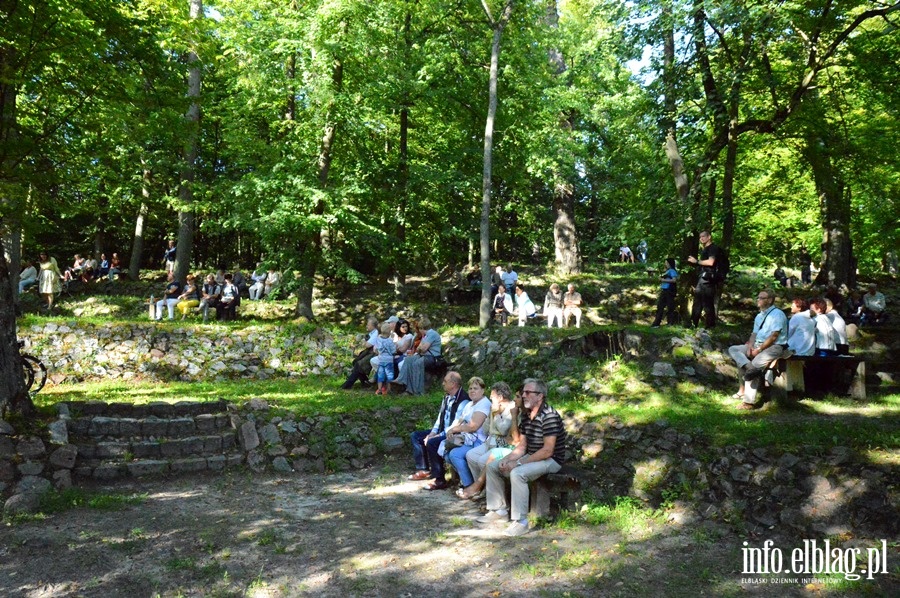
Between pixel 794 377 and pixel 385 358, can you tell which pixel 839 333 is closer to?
pixel 794 377

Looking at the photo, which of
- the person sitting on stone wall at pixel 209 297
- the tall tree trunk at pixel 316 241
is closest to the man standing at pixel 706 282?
the tall tree trunk at pixel 316 241

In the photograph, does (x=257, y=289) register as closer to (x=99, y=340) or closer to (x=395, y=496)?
(x=99, y=340)

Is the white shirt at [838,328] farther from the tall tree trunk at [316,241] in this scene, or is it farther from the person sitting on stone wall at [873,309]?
the tall tree trunk at [316,241]

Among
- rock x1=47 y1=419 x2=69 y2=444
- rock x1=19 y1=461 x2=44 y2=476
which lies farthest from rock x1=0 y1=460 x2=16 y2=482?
rock x1=47 y1=419 x2=69 y2=444

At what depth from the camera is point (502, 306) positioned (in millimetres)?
16031

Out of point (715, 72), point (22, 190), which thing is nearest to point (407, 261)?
point (715, 72)

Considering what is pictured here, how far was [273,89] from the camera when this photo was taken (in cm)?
1518

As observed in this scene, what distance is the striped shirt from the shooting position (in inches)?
242

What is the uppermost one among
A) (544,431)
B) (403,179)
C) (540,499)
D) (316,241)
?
(403,179)

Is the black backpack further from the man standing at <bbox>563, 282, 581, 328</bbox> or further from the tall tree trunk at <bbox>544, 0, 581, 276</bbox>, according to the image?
the tall tree trunk at <bbox>544, 0, 581, 276</bbox>

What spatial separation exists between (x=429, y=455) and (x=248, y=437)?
2.67 metres

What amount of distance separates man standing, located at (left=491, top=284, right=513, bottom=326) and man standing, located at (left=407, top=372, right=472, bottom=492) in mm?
8114

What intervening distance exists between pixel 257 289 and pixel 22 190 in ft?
39.6

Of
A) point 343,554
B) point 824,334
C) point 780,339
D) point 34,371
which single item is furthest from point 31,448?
point 824,334
